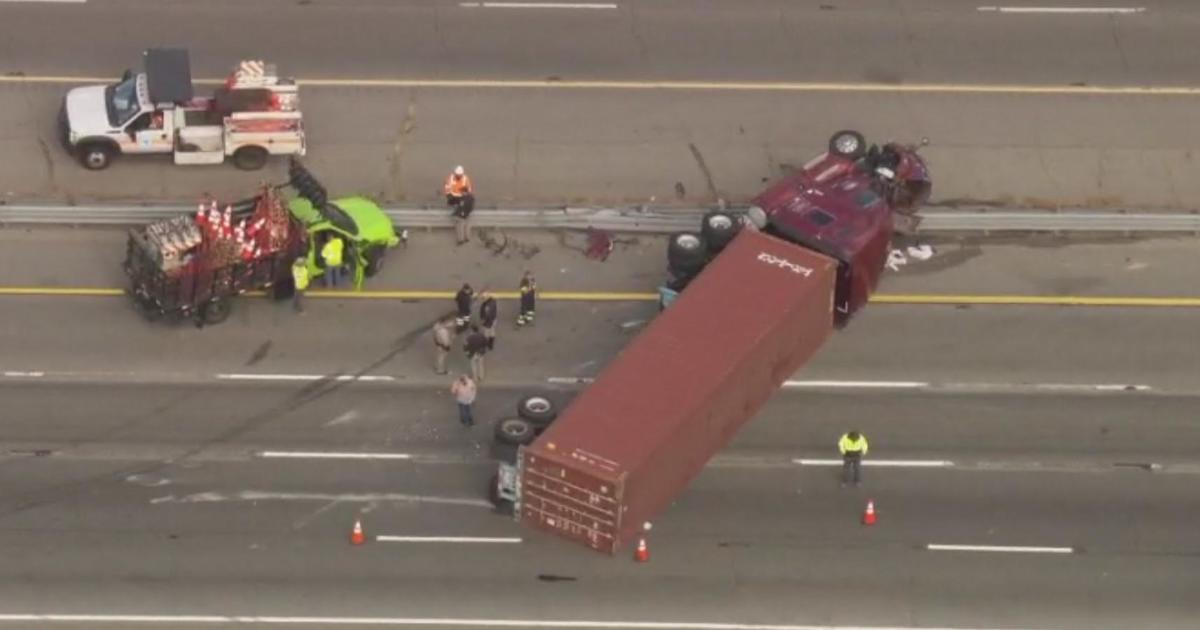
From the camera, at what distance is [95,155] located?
46.6 meters

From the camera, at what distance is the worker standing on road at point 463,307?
41812 millimetres

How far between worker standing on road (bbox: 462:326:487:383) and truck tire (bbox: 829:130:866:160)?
8573 millimetres

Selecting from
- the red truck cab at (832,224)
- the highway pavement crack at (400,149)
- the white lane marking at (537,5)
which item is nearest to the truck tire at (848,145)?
the red truck cab at (832,224)

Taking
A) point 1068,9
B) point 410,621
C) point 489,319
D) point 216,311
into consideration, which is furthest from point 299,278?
point 1068,9

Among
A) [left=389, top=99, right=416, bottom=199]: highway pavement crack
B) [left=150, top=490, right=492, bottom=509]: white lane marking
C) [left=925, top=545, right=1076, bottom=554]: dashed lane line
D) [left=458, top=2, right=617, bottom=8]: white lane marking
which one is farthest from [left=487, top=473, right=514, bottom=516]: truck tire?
[left=458, top=2, right=617, bottom=8]: white lane marking

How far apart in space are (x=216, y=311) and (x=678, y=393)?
1010cm

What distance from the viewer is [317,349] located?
4225 cm

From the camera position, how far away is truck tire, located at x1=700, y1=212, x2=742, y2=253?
42.2m

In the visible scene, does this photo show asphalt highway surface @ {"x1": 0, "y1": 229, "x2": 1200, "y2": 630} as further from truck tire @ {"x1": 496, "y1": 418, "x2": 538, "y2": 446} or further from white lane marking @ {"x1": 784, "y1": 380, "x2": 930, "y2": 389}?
truck tire @ {"x1": 496, "y1": 418, "x2": 538, "y2": 446}

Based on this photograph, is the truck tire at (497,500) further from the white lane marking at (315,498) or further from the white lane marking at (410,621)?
the white lane marking at (410,621)

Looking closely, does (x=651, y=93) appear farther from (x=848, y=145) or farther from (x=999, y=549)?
(x=999, y=549)

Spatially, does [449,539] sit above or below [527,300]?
below

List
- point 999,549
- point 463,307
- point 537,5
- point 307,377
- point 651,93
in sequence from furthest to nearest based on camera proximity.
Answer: point 537,5, point 651,93, point 463,307, point 307,377, point 999,549

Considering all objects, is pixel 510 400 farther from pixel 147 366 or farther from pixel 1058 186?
pixel 1058 186
